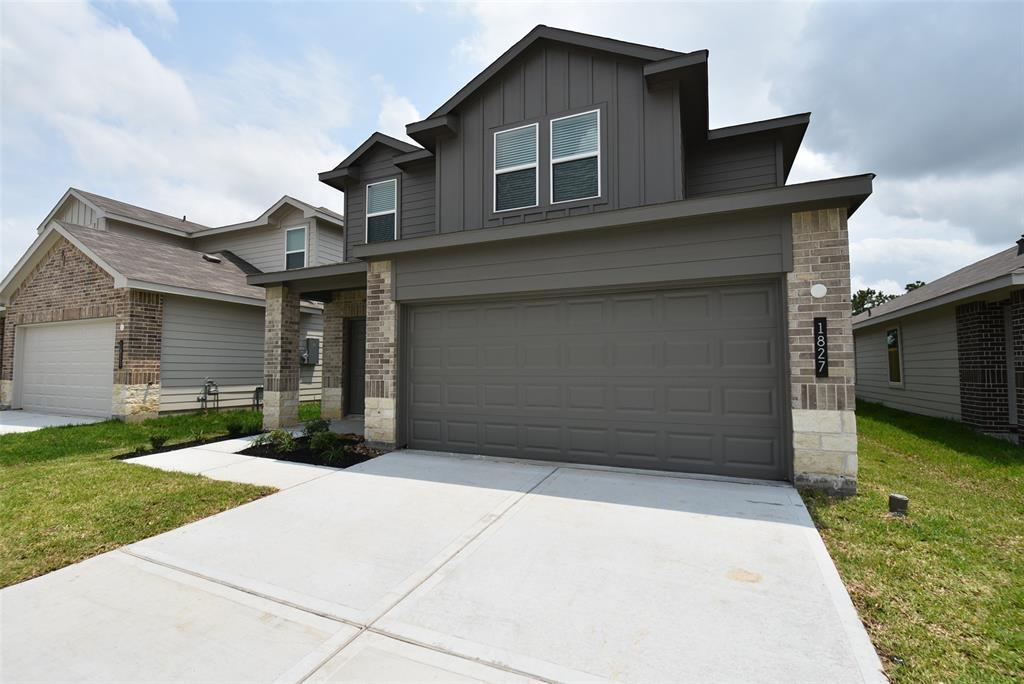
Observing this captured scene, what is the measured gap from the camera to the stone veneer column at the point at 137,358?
10.6 metres

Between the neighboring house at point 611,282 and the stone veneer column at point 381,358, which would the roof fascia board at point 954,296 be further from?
the stone veneer column at point 381,358

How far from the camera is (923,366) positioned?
11.7 meters

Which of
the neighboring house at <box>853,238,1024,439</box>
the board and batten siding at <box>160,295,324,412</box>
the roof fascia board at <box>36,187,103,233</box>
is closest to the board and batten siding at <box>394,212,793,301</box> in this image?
the neighboring house at <box>853,238,1024,439</box>

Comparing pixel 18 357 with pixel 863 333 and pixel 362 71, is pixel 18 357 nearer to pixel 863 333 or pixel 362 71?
pixel 362 71

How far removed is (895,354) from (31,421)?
23.9 m

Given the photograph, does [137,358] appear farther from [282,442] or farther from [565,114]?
[565,114]

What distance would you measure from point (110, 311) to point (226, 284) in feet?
9.07

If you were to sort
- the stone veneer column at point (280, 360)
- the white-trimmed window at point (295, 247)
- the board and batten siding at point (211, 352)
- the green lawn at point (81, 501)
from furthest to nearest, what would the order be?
the white-trimmed window at point (295, 247)
the board and batten siding at point (211, 352)
the stone veneer column at point (280, 360)
the green lawn at point (81, 501)

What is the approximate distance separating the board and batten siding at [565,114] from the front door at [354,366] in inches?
203

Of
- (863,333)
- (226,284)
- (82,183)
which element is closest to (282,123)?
(226,284)

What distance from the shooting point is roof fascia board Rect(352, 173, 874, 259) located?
4.99 m

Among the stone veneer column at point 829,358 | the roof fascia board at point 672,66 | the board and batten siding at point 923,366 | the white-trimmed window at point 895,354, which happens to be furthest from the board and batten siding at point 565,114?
the white-trimmed window at point 895,354

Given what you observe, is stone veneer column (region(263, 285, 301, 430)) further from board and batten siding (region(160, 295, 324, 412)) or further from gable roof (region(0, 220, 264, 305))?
board and batten siding (region(160, 295, 324, 412))

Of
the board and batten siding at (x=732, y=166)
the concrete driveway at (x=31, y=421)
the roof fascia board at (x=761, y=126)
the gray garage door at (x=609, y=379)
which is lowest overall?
the concrete driveway at (x=31, y=421)
